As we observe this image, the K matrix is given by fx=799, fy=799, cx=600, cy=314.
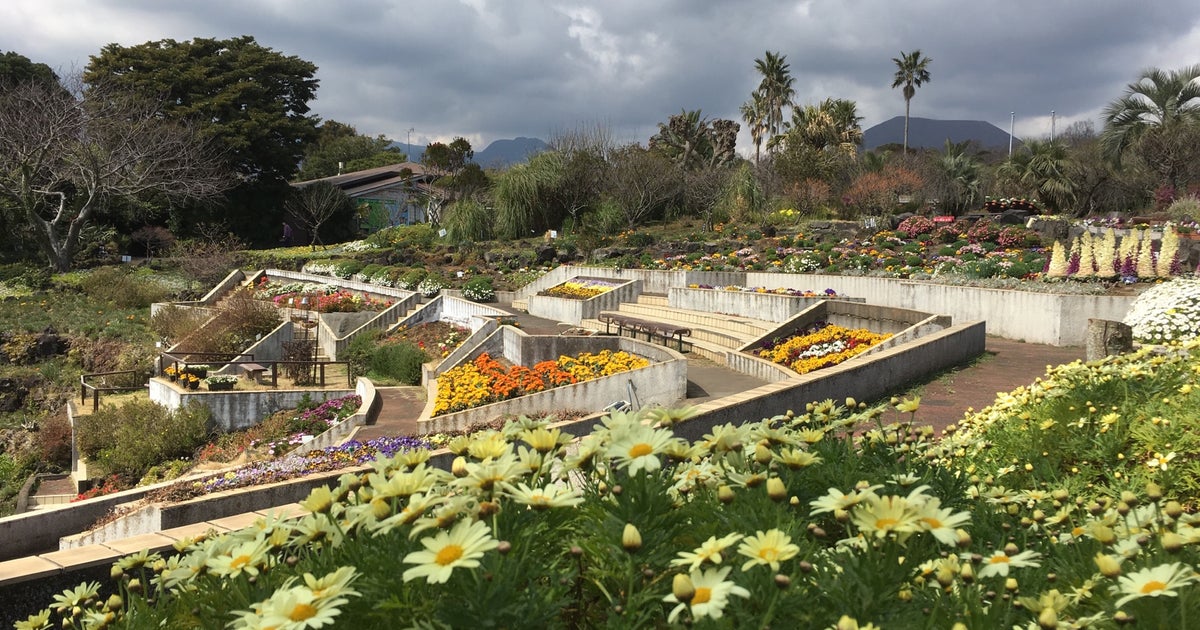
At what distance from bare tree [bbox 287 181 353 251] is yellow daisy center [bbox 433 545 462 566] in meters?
43.9

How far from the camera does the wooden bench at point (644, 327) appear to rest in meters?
14.5

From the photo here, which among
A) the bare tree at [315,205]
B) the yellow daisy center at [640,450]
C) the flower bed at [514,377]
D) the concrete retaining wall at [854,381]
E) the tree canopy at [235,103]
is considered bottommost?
the flower bed at [514,377]

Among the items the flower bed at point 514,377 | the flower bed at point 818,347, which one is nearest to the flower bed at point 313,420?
the flower bed at point 514,377

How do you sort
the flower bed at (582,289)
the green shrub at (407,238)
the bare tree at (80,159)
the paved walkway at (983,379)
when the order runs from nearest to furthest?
the paved walkway at (983,379)
the flower bed at (582,289)
the bare tree at (80,159)
the green shrub at (407,238)

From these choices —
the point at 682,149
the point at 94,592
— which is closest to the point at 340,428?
the point at 94,592

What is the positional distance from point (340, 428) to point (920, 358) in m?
7.93

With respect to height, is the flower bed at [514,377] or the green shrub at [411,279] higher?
the green shrub at [411,279]

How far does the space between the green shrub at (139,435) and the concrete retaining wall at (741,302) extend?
9.89m

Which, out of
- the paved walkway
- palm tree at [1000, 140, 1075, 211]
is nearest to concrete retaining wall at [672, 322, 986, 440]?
the paved walkway

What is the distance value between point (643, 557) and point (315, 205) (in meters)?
44.5

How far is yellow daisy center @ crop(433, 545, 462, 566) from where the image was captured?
1467 millimetres

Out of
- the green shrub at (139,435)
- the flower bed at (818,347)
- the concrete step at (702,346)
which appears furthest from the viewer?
the concrete step at (702,346)

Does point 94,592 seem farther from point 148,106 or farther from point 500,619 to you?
point 148,106

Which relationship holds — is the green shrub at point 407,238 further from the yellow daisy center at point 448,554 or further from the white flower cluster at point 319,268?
the yellow daisy center at point 448,554
